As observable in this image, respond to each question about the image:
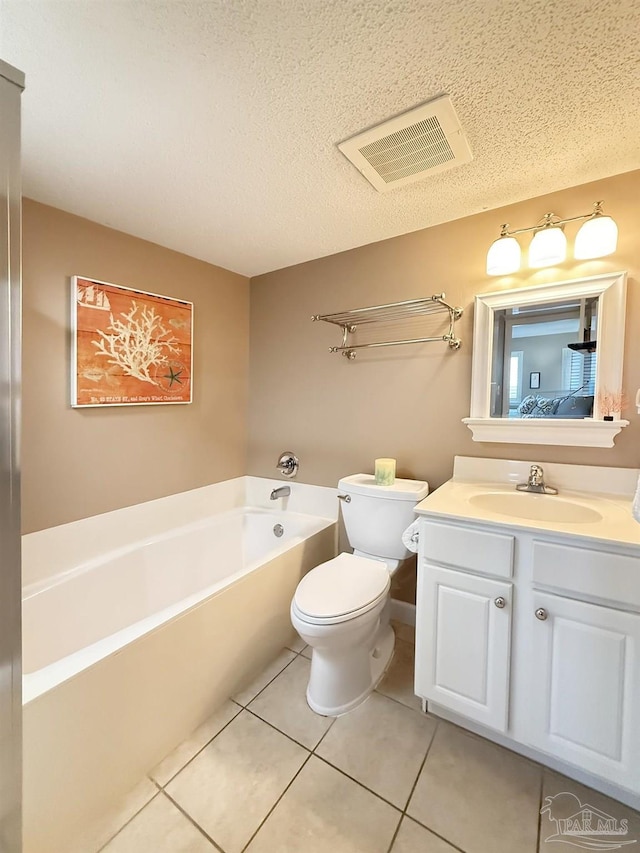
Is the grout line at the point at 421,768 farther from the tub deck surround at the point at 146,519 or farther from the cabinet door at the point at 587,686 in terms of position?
the tub deck surround at the point at 146,519

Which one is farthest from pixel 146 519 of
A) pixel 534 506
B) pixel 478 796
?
pixel 534 506

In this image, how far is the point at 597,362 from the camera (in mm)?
1544

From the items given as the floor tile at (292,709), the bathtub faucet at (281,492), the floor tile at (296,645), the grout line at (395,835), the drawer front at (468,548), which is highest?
the drawer front at (468,548)

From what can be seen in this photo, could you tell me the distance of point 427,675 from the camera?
1415 mm

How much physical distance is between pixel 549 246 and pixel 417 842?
2135 mm

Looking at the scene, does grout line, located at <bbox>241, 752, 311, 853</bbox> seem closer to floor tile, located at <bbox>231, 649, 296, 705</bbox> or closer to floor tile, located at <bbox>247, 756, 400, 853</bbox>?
floor tile, located at <bbox>247, 756, 400, 853</bbox>

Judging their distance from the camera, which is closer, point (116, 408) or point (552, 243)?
point (552, 243)

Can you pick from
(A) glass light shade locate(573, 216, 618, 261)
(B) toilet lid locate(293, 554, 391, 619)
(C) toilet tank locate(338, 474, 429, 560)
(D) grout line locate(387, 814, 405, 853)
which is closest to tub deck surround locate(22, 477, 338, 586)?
(C) toilet tank locate(338, 474, 429, 560)

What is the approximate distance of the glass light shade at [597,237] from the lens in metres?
1.45

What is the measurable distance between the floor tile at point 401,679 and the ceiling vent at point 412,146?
2.15 m

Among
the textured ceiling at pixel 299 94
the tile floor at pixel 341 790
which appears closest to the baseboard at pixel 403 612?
the tile floor at pixel 341 790

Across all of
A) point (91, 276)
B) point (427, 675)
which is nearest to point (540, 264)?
point (427, 675)

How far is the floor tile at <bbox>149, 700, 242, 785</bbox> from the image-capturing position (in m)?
1.25

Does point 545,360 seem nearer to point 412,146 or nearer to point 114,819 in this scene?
point 412,146
